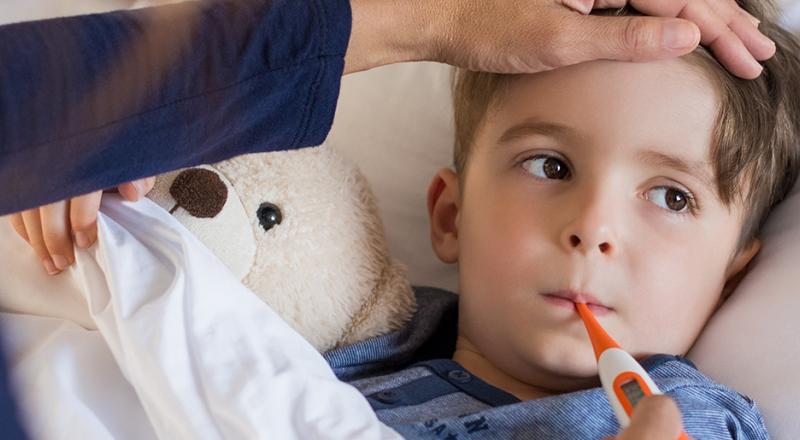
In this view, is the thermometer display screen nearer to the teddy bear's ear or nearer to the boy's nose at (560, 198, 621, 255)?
the boy's nose at (560, 198, 621, 255)

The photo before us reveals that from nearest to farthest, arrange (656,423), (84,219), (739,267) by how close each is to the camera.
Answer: (656,423) → (84,219) → (739,267)

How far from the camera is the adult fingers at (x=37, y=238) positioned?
85 centimetres

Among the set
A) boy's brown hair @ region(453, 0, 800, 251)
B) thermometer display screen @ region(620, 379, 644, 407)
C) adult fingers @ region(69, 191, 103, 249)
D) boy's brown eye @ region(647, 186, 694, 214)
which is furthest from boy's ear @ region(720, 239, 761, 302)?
adult fingers @ region(69, 191, 103, 249)

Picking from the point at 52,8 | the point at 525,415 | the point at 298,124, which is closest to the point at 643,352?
the point at 525,415

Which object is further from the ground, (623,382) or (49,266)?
(623,382)

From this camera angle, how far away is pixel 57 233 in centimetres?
83

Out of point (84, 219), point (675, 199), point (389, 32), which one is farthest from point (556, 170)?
point (84, 219)

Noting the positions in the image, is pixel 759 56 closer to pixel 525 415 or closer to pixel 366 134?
pixel 525 415

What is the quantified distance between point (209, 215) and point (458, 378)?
28 centimetres

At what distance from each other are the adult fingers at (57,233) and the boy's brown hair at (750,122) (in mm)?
402

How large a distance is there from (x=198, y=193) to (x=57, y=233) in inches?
4.6

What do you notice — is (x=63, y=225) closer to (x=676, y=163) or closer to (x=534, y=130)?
(x=534, y=130)

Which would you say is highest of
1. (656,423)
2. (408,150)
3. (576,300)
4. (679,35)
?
(679,35)

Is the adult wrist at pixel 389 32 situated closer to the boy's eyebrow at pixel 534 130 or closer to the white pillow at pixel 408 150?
the boy's eyebrow at pixel 534 130
